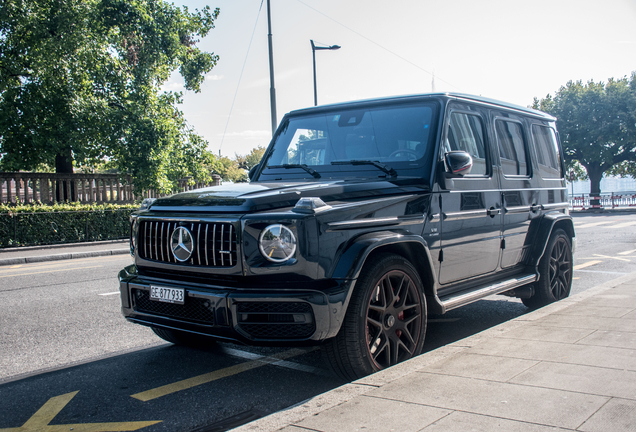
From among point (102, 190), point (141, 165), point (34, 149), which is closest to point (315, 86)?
point (141, 165)

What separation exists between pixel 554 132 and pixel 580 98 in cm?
4327

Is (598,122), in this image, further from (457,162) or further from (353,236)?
(353,236)

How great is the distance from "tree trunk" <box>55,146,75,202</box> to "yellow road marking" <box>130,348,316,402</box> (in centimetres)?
1964

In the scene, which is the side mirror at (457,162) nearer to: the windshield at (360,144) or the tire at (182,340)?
the windshield at (360,144)

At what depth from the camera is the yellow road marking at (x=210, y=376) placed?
3975 millimetres

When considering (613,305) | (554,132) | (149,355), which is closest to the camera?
(149,355)

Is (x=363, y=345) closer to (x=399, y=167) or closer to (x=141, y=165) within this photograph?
(x=399, y=167)

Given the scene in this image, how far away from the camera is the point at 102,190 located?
23328 mm

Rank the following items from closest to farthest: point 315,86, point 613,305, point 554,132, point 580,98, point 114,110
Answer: point 613,305 < point 554,132 < point 114,110 < point 315,86 < point 580,98

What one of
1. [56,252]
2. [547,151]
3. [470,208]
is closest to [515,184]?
[470,208]

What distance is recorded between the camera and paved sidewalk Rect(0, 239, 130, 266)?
14867 millimetres

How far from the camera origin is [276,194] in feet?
12.7

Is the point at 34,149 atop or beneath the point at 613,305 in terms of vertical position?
atop

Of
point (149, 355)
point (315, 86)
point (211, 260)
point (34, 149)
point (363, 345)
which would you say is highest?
point (315, 86)
